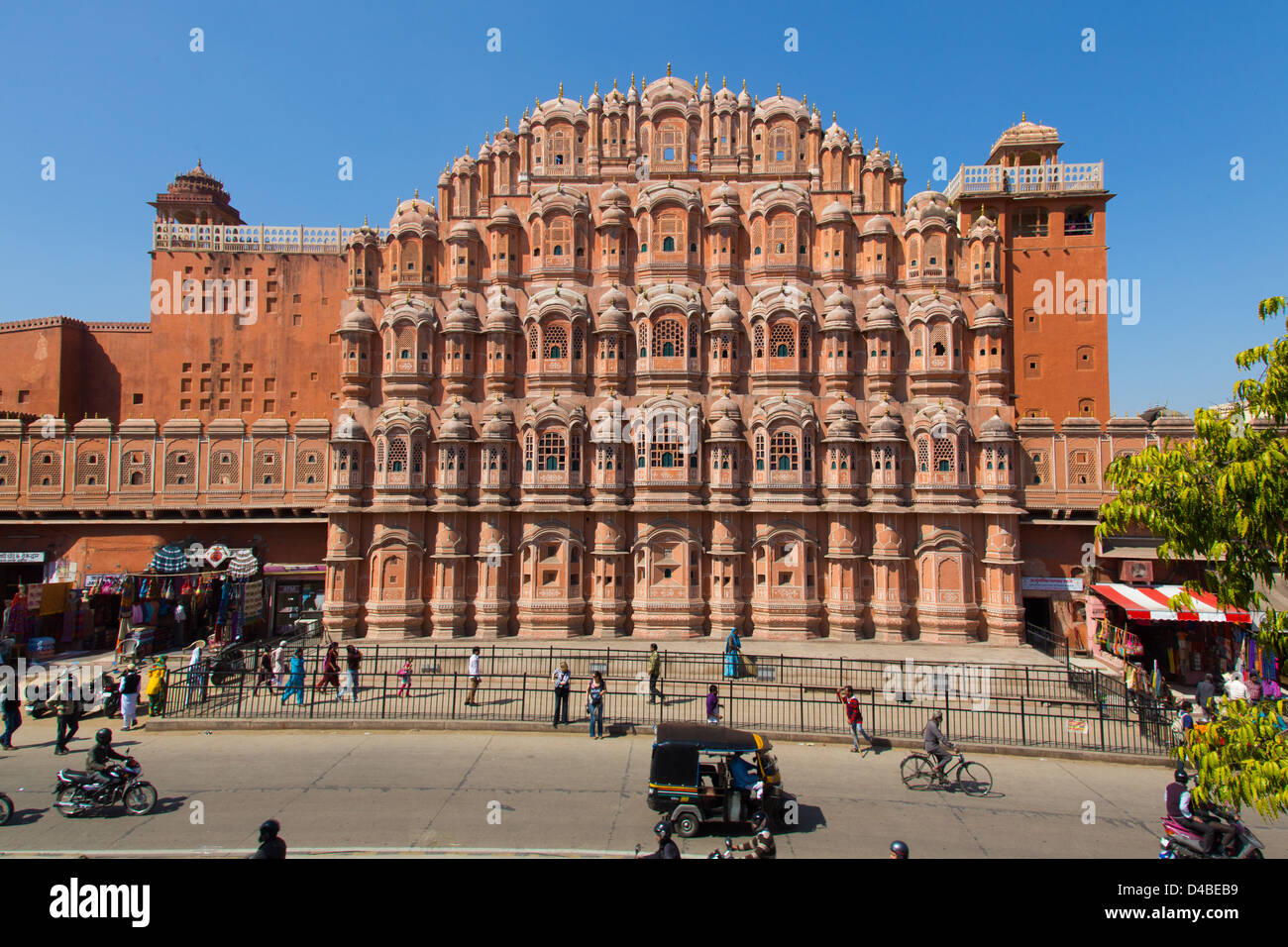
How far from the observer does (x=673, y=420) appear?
101 feet

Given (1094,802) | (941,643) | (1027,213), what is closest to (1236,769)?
(1094,802)

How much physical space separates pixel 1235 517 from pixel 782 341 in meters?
24.1

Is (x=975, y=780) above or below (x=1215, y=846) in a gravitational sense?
below

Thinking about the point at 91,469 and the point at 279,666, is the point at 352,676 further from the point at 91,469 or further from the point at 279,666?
the point at 91,469

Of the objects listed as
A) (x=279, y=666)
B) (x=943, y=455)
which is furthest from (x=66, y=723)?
(x=943, y=455)

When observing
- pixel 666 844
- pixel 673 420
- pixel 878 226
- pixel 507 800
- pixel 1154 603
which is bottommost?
pixel 507 800

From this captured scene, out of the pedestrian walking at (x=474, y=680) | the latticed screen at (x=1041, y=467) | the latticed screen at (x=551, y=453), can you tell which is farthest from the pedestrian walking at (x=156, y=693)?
the latticed screen at (x=1041, y=467)

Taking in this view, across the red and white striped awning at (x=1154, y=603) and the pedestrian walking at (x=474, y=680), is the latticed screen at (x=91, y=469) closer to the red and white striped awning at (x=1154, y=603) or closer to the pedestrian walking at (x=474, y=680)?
the pedestrian walking at (x=474, y=680)

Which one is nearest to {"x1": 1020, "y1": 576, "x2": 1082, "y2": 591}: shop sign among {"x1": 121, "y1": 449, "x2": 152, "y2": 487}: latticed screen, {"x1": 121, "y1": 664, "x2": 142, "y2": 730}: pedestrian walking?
{"x1": 121, "y1": 664, "x2": 142, "y2": 730}: pedestrian walking

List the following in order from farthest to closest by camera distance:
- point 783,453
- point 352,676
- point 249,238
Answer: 1. point 249,238
2. point 783,453
3. point 352,676

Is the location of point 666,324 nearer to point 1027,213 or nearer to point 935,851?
point 1027,213

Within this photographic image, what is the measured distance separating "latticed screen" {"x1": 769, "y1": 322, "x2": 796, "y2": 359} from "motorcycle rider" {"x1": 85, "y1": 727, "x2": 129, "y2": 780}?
84.3ft

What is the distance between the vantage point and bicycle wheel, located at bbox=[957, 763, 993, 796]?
1583cm

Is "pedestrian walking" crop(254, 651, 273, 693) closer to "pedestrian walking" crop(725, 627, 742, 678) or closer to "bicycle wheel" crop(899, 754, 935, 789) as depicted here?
"pedestrian walking" crop(725, 627, 742, 678)
